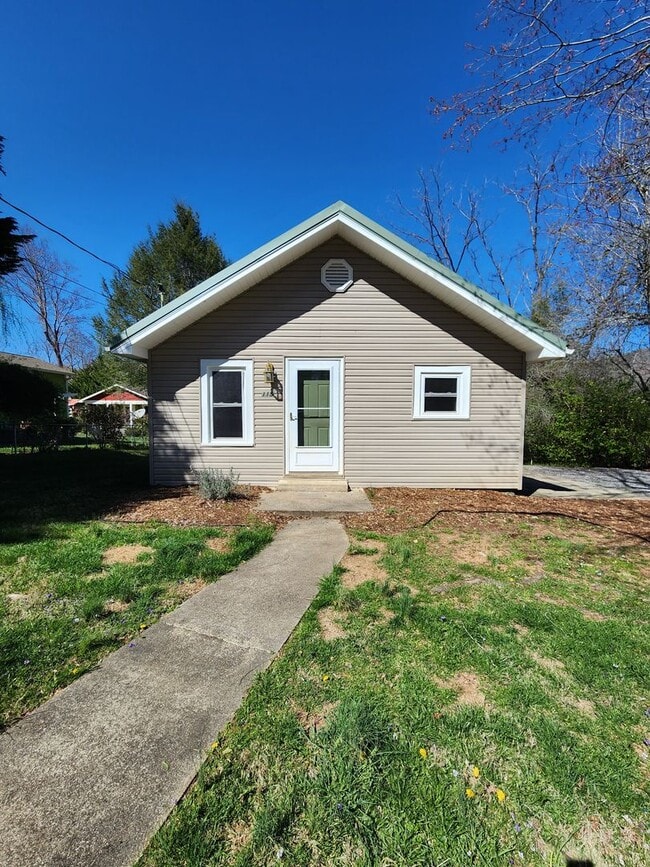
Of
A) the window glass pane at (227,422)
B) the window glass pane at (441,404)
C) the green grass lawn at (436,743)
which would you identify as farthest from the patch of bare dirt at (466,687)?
the window glass pane at (227,422)

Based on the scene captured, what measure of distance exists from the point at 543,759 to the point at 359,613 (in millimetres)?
1504

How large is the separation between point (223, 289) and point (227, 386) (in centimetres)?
179

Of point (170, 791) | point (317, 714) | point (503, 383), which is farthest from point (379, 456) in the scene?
point (170, 791)

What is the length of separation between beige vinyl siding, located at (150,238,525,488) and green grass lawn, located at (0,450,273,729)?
7.33 feet

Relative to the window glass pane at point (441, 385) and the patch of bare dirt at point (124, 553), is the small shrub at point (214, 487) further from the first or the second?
the window glass pane at point (441, 385)

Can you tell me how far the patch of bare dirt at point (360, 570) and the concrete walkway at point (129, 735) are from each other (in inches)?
24.8

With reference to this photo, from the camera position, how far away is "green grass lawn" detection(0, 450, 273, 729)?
101 inches

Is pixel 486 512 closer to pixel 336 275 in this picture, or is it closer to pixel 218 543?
pixel 218 543

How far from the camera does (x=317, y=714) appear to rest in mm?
2145

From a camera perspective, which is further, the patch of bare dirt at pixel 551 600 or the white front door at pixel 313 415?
the white front door at pixel 313 415

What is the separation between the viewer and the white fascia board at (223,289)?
695cm

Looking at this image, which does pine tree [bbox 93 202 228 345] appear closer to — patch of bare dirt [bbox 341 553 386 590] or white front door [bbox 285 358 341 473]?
white front door [bbox 285 358 341 473]

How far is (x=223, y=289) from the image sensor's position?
7117 mm

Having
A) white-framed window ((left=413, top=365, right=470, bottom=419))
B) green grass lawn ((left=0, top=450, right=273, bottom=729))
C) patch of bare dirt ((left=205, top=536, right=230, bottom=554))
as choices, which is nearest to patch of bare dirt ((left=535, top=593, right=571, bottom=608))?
green grass lawn ((left=0, top=450, right=273, bottom=729))
